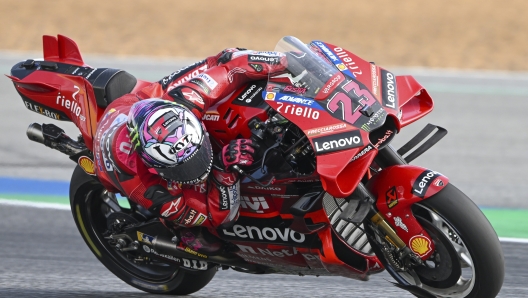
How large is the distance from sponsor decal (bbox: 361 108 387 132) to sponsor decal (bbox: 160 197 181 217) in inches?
40.7

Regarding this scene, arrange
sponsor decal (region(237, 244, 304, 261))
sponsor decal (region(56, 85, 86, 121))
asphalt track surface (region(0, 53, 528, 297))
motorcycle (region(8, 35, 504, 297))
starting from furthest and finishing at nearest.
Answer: asphalt track surface (region(0, 53, 528, 297)) < sponsor decal (region(56, 85, 86, 121)) < sponsor decal (region(237, 244, 304, 261)) < motorcycle (region(8, 35, 504, 297))

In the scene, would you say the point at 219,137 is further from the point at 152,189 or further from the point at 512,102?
the point at 512,102

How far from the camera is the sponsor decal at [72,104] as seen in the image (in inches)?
178

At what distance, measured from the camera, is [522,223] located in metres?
6.01

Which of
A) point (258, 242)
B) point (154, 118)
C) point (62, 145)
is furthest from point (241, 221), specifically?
point (62, 145)

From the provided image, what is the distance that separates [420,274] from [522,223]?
2.60 metres

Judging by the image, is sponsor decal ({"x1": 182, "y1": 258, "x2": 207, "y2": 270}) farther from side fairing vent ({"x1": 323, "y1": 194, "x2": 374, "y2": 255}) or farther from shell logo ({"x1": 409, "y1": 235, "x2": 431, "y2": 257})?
shell logo ({"x1": 409, "y1": 235, "x2": 431, "y2": 257})

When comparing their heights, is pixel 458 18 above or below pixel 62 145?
above

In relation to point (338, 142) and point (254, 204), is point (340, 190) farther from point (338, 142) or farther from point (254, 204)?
point (254, 204)

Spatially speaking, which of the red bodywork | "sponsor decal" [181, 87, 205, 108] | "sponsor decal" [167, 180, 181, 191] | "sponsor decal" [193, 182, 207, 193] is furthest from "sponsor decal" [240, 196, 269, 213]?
"sponsor decal" [181, 87, 205, 108]

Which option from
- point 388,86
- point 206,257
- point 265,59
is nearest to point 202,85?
point 265,59

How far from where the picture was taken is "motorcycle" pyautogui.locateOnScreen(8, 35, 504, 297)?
3395 mm

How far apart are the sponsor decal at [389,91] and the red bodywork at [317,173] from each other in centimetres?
2

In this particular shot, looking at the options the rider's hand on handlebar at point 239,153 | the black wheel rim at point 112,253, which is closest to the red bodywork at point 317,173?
the rider's hand on handlebar at point 239,153
